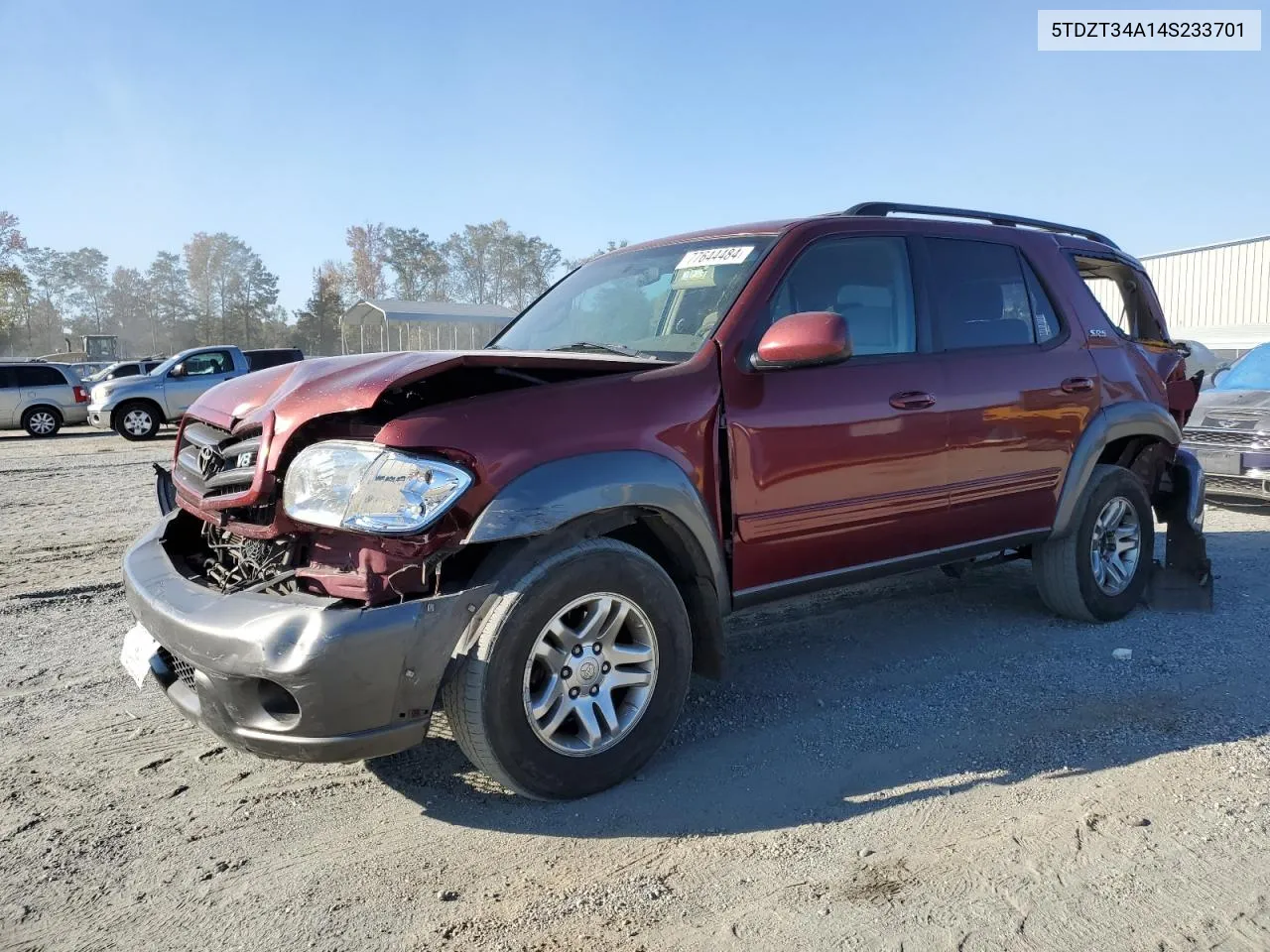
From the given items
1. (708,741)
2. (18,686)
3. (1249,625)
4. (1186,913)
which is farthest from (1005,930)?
(18,686)

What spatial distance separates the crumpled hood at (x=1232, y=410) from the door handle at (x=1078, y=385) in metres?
4.79

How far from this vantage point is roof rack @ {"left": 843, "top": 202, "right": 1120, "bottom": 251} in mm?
4109

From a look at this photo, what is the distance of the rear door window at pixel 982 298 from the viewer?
4070mm

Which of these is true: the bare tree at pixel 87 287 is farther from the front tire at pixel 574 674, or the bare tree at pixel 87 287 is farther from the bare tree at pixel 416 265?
the front tire at pixel 574 674

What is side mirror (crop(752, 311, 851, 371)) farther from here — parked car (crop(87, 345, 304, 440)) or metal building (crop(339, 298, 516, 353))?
metal building (crop(339, 298, 516, 353))

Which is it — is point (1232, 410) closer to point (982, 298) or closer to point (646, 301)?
point (982, 298)

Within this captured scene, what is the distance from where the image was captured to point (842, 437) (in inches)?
137

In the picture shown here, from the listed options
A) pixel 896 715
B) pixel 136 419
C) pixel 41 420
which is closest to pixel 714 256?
pixel 896 715

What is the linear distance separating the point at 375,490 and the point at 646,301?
5.50ft

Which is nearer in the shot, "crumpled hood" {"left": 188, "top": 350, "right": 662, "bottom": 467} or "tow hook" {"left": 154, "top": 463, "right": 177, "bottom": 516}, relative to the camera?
"crumpled hood" {"left": 188, "top": 350, "right": 662, "bottom": 467}

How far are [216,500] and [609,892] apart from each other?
168cm


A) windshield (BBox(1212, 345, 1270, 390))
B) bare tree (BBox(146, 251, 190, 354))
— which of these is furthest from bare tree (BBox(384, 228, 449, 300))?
windshield (BBox(1212, 345, 1270, 390))

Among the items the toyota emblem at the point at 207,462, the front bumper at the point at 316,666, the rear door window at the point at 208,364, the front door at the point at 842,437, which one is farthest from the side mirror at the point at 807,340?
the rear door window at the point at 208,364

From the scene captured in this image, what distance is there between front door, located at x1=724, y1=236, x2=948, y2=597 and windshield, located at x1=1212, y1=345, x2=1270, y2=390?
24.2 ft
